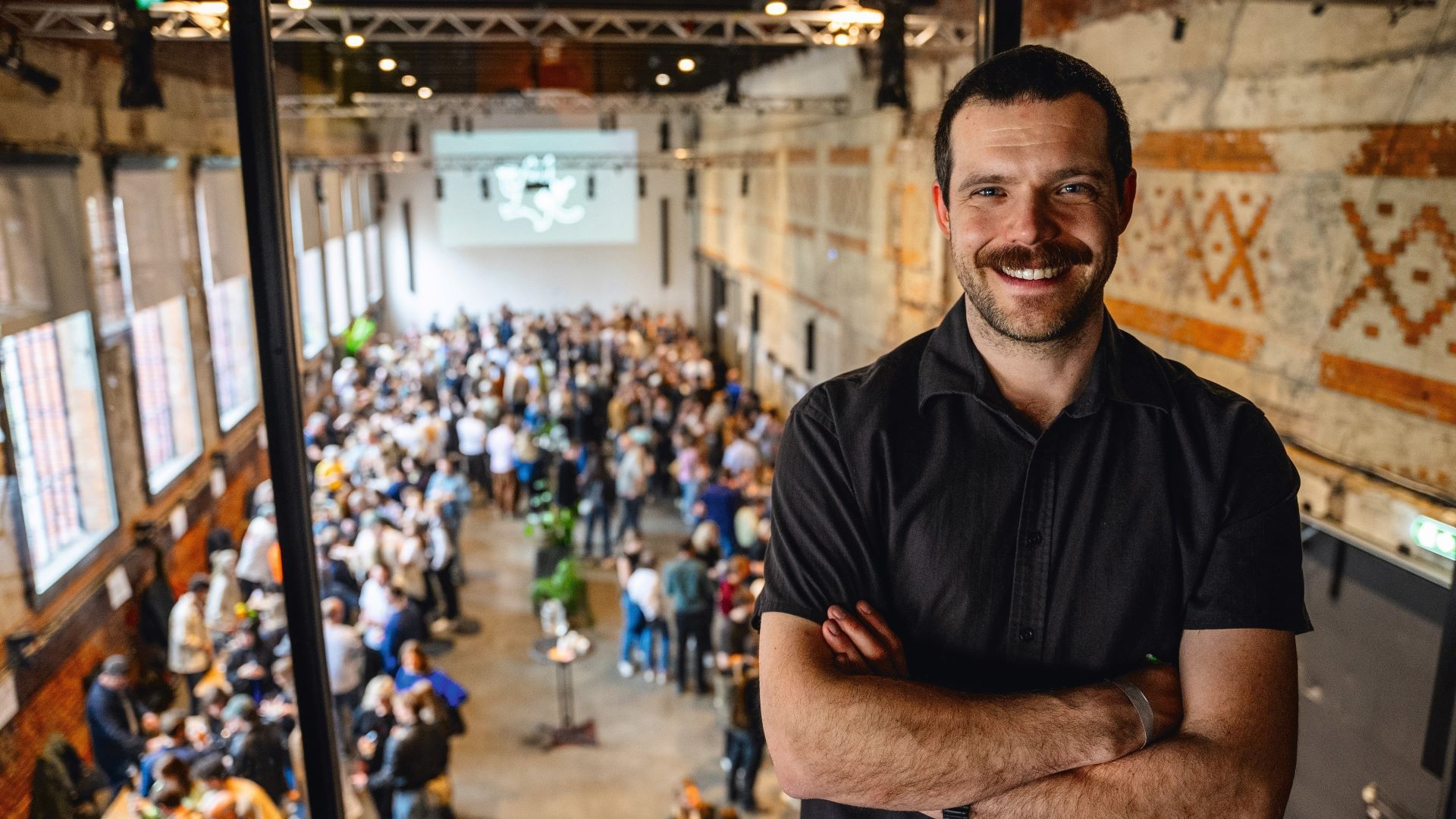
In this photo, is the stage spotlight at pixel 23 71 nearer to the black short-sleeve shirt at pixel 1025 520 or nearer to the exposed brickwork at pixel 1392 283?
the black short-sleeve shirt at pixel 1025 520

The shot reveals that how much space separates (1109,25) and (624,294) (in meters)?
18.7

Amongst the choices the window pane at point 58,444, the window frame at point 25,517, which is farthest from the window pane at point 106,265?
the window pane at point 58,444

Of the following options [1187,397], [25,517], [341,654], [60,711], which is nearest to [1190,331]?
[1187,397]

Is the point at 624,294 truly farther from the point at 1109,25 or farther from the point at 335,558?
the point at 1109,25

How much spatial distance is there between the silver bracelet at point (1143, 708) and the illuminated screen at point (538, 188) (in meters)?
20.1

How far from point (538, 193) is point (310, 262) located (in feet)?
21.9

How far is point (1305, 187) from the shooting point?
4316 millimetres

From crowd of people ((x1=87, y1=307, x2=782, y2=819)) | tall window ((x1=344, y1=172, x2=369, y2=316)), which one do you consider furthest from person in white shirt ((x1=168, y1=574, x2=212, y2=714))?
tall window ((x1=344, y1=172, x2=369, y2=316))

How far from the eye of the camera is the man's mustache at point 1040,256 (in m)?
1.27

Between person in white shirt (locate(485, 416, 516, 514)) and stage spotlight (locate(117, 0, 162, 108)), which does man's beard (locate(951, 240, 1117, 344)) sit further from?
person in white shirt (locate(485, 416, 516, 514))

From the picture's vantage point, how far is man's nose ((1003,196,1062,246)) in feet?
4.16

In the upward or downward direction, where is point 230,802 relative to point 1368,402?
downward

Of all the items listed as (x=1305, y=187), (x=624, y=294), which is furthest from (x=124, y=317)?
(x=624, y=294)

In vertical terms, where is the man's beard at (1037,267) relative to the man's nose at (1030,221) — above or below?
below
